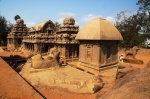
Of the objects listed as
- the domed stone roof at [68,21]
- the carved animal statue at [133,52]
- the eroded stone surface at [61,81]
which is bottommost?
the eroded stone surface at [61,81]

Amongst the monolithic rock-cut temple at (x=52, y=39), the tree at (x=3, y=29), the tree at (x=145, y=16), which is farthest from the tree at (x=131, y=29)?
the tree at (x=3, y=29)

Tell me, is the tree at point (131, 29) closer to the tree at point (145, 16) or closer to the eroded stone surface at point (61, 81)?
the tree at point (145, 16)

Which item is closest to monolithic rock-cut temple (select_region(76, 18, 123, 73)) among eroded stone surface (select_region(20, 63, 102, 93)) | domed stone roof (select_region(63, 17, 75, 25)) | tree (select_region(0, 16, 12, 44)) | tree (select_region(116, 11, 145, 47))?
eroded stone surface (select_region(20, 63, 102, 93))

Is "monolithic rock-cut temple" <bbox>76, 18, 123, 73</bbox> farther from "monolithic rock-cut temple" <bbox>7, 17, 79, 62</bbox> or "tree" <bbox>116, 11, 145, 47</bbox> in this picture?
"tree" <bbox>116, 11, 145, 47</bbox>

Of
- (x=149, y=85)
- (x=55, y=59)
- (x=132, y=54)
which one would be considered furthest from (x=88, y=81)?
(x=132, y=54)

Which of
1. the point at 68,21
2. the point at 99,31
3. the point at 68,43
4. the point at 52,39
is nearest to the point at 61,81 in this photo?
the point at 99,31

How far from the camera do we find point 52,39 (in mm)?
20781

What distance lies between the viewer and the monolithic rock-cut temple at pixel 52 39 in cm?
1650

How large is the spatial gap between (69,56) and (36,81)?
825cm

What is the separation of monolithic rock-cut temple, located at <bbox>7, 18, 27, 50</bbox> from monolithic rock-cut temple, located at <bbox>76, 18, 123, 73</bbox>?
21.0m

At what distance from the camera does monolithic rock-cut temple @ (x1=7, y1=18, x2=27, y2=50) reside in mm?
28928

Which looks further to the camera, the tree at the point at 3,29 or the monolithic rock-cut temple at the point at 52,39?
the tree at the point at 3,29

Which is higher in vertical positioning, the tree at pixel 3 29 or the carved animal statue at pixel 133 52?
the tree at pixel 3 29

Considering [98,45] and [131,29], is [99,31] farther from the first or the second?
[131,29]
